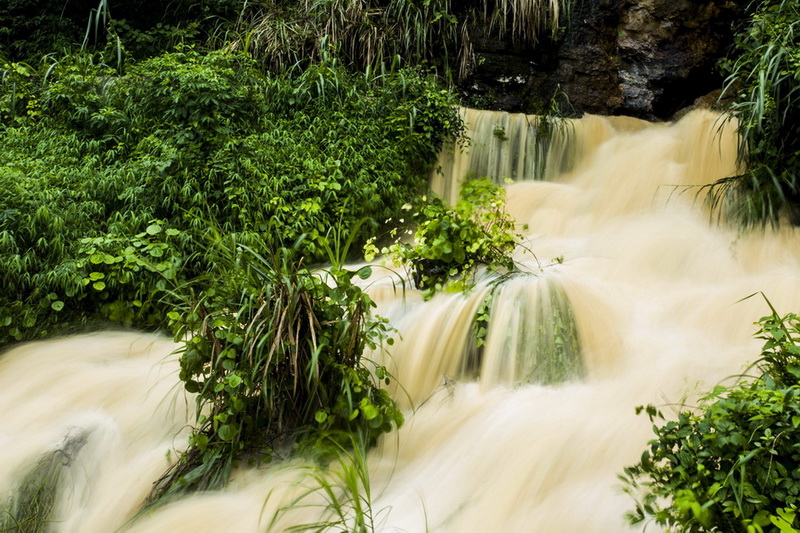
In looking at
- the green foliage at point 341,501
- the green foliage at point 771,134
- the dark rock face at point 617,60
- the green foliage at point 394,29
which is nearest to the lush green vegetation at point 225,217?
the green foliage at point 341,501

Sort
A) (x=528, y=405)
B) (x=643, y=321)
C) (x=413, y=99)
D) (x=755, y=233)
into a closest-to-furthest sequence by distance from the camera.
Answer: (x=528, y=405)
(x=643, y=321)
(x=755, y=233)
(x=413, y=99)

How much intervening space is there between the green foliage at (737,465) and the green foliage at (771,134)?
119 inches

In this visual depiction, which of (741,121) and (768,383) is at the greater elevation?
(741,121)

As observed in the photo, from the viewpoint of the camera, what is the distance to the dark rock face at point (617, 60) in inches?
273

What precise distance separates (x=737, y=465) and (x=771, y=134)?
3798 mm

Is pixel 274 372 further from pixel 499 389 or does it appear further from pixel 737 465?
pixel 737 465

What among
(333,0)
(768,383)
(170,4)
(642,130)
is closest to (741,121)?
(642,130)

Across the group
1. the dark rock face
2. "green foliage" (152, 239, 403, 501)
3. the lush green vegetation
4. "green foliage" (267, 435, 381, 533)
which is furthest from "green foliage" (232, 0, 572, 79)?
"green foliage" (267, 435, 381, 533)

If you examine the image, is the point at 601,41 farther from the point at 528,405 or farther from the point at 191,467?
the point at 191,467

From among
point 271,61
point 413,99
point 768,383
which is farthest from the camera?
point 271,61

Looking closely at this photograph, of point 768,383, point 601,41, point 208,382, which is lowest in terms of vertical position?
point 208,382

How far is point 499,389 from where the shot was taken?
11.4ft

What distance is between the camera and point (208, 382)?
2982 millimetres

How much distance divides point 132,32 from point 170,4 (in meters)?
0.68
